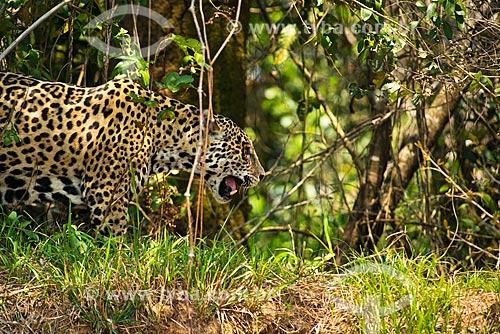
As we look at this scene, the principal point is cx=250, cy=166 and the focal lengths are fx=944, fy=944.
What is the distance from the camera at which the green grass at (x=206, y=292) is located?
208 inches

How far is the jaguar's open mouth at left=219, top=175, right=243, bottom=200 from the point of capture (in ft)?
22.2

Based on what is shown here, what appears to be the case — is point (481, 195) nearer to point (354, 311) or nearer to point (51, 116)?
point (354, 311)

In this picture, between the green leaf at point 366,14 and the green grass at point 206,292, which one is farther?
the green leaf at point 366,14

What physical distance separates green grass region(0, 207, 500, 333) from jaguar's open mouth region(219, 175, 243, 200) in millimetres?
777

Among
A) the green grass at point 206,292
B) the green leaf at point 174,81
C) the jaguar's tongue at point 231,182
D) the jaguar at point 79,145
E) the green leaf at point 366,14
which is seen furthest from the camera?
the jaguar's tongue at point 231,182

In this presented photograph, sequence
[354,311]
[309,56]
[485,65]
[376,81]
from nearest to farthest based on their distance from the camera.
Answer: [354,311]
[376,81]
[485,65]
[309,56]

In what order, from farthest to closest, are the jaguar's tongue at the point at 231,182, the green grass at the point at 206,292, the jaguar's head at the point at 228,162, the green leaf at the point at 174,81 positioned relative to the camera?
1. the jaguar's tongue at the point at 231,182
2. the jaguar's head at the point at 228,162
3. the green leaf at the point at 174,81
4. the green grass at the point at 206,292

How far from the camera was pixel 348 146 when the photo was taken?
26.7ft

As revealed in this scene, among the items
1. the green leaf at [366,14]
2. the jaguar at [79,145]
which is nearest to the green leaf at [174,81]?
the jaguar at [79,145]

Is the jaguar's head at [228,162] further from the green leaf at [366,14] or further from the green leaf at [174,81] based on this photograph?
the green leaf at [366,14]

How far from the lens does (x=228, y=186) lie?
6.79 m

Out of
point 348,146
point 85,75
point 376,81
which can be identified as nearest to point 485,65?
point 376,81

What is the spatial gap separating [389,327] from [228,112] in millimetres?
2725

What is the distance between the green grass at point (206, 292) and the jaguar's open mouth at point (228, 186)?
777mm
